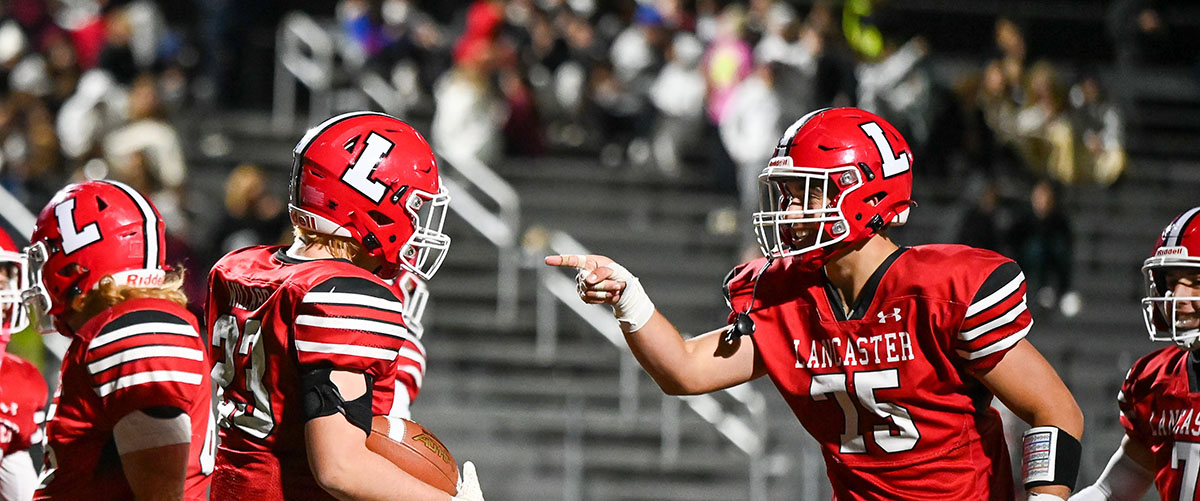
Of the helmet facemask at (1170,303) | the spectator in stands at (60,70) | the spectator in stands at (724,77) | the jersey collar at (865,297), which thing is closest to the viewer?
the jersey collar at (865,297)

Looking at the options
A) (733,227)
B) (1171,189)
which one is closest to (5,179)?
(733,227)

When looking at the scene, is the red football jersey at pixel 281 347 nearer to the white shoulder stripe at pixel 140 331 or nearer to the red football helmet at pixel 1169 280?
the white shoulder stripe at pixel 140 331

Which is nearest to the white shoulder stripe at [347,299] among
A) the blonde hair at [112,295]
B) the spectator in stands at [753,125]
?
the blonde hair at [112,295]

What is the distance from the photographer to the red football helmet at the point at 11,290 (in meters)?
3.90

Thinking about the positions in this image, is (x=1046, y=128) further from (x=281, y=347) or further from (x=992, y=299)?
(x=281, y=347)

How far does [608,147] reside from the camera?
12352 mm

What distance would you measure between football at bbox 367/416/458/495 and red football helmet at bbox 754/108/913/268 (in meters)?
1.07

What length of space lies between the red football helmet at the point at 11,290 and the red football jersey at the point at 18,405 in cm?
→ 9

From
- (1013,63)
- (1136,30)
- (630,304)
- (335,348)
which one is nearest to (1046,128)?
(1013,63)

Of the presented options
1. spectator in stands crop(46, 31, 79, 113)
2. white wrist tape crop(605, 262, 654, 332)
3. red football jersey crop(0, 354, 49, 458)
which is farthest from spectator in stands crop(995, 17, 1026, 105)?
red football jersey crop(0, 354, 49, 458)

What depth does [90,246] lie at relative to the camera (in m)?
3.59

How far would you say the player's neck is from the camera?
12.3ft

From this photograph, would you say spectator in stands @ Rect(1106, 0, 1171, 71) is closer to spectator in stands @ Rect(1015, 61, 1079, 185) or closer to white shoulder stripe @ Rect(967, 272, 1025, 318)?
spectator in stands @ Rect(1015, 61, 1079, 185)

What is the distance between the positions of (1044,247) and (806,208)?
23.3 feet
